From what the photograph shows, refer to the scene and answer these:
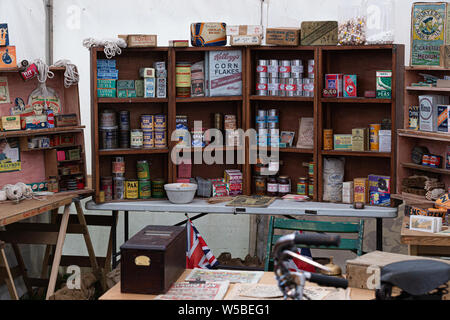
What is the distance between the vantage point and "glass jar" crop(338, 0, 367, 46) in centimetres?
445

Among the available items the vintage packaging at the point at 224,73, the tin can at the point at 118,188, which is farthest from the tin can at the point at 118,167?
the vintage packaging at the point at 224,73

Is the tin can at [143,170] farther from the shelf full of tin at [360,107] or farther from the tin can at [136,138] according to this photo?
the shelf full of tin at [360,107]

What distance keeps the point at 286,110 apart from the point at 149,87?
1.18 metres

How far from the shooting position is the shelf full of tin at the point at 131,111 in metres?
4.66

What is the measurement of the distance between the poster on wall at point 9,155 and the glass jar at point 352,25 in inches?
104

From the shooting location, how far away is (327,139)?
4.65 metres

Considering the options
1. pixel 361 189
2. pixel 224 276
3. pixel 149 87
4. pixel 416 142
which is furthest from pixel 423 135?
pixel 149 87

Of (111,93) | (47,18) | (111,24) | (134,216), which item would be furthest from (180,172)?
(47,18)

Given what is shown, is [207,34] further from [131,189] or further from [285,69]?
[131,189]

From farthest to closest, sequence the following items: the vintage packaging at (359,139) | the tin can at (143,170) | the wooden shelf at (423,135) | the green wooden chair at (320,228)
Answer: the tin can at (143,170)
the vintage packaging at (359,139)
the wooden shelf at (423,135)
the green wooden chair at (320,228)

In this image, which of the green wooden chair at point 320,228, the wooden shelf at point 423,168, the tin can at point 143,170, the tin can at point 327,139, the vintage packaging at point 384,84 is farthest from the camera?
the tin can at point 143,170

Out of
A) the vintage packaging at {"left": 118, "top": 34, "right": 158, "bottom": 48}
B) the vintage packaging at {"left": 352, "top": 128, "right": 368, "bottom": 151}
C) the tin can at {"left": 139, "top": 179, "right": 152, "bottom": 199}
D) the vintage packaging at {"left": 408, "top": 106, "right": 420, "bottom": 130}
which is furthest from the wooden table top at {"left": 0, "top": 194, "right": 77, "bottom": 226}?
the vintage packaging at {"left": 408, "top": 106, "right": 420, "bottom": 130}

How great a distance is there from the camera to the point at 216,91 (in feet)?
15.6

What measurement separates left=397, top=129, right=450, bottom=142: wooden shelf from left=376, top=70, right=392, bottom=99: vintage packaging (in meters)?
0.30
